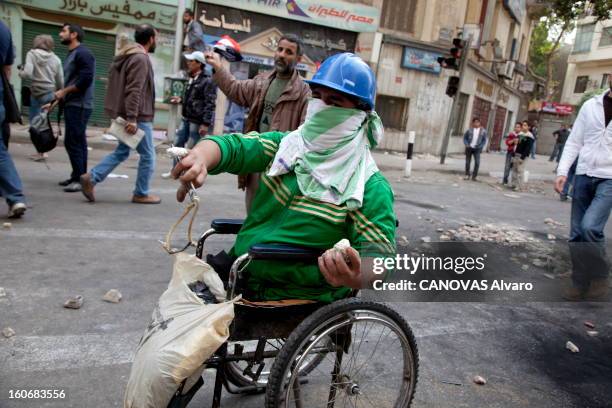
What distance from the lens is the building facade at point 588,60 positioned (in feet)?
130

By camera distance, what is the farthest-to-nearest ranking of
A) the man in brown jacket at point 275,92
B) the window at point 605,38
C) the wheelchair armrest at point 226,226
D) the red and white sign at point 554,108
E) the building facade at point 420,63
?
the window at point 605,38, the red and white sign at point 554,108, the building facade at point 420,63, the man in brown jacket at point 275,92, the wheelchair armrest at point 226,226

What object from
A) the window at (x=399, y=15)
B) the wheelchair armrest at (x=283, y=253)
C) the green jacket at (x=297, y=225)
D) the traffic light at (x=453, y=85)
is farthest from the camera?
the window at (x=399, y=15)

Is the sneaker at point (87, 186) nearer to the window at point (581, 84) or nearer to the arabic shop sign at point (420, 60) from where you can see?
the arabic shop sign at point (420, 60)

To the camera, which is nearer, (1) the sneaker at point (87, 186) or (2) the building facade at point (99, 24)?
(1) the sneaker at point (87, 186)

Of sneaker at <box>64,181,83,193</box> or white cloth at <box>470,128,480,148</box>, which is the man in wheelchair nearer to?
sneaker at <box>64,181,83,193</box>

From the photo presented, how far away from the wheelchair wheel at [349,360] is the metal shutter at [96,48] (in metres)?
13.6

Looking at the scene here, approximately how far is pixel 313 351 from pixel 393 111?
19.4 m

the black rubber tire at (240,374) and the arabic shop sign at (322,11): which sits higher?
the arabic shop sign at (322,11)

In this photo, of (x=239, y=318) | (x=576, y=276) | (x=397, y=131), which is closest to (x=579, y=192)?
(x=576, y=276)

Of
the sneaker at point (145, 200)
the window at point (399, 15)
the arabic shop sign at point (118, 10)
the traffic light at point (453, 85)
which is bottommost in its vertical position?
the sneaker at point (145, 200)

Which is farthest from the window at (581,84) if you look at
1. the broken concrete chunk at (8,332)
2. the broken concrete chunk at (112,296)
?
the broken concrete chunk at (8,332)

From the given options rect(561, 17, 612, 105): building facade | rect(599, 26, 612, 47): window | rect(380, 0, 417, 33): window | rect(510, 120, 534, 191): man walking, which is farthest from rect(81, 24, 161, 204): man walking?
rect(599, 26, 612, 47): window

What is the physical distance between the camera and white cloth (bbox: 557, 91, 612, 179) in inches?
162

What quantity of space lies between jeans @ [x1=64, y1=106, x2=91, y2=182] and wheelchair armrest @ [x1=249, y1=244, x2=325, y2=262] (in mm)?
5134
